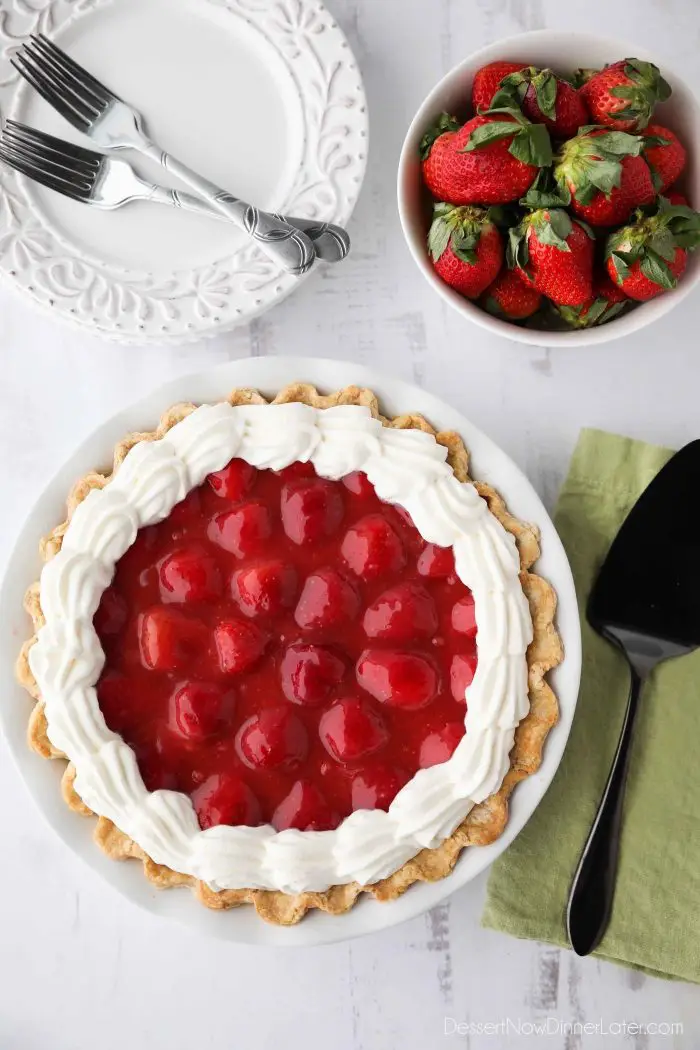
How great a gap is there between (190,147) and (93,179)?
0.22 m

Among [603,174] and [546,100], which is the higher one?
[546,100]

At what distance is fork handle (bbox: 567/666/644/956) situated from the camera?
186 centimetres

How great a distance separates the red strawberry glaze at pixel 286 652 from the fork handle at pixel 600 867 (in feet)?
1.28

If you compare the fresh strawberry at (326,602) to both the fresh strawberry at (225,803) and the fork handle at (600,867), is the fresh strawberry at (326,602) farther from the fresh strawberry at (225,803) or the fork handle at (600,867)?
the fork handle at (600,867)

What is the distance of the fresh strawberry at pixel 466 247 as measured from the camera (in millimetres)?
1743

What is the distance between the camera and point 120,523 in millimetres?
1716

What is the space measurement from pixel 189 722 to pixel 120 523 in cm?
38

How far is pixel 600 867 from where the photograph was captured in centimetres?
187

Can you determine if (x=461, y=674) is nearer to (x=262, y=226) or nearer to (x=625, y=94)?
(x=262, y=226)

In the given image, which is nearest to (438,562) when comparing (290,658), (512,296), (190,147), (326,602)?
(326,602)

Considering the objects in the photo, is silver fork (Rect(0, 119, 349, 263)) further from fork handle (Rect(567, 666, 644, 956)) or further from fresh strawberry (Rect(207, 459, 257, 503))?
fork handle (Rect(567, 666, 644, 956))

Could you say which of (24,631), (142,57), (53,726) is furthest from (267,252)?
(53,726)

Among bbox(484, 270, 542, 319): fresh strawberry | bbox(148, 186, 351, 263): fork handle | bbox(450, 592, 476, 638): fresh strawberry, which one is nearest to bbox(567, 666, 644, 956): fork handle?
bbox(450, 592, 476, 638): fresh strawberry

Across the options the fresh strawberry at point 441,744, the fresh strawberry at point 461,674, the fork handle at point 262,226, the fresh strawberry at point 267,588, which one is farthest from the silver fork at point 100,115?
the fresh strawberry at point 441,744
